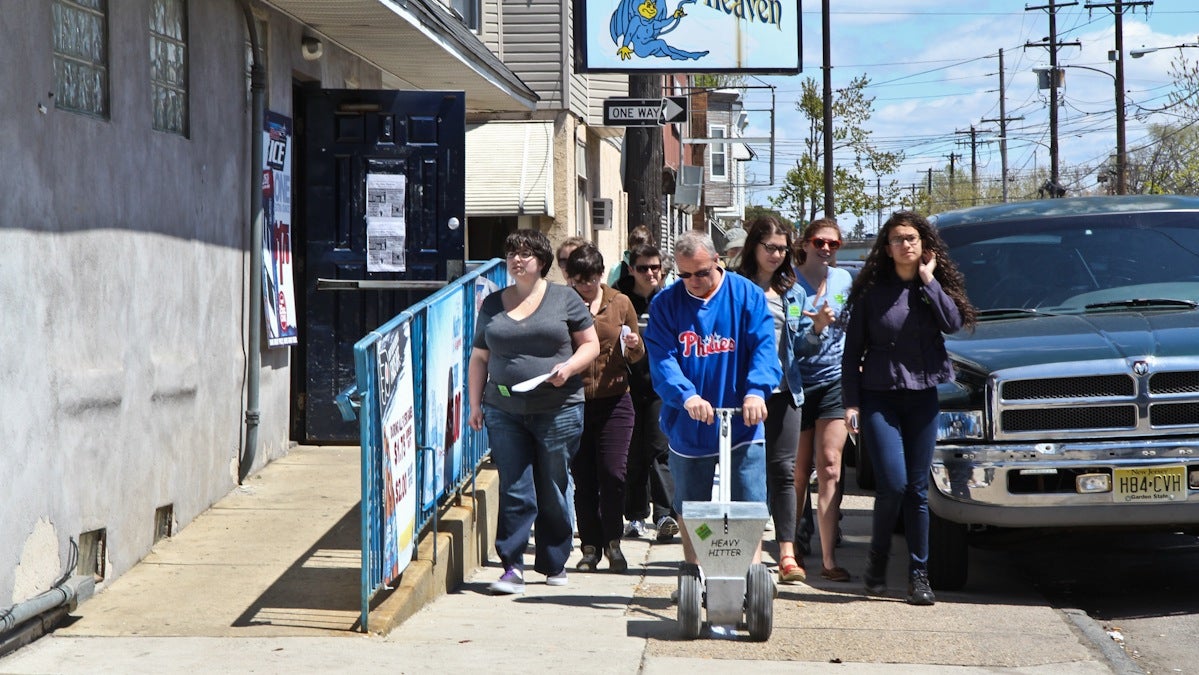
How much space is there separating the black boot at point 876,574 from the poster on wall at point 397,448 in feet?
7.61

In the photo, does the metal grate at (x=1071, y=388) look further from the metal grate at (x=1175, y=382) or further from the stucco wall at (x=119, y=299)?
the stucco wall at (x=119, y=299)

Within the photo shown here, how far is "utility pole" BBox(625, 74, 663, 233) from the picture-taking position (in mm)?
13781

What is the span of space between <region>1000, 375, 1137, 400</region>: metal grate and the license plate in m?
0.38

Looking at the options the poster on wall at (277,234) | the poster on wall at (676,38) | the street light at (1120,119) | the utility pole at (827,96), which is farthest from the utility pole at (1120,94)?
the poster on wall at (277,234)

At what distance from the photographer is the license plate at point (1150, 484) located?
22.8 feet

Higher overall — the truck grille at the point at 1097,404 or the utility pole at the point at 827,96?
the utility pole at the point at 827,96

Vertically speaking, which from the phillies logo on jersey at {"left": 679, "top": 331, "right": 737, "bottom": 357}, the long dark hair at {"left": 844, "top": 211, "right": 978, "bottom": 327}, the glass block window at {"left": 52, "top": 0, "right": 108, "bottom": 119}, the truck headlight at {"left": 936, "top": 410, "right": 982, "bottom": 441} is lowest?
the truck headlight at {"left": 936, "top": 410, "right": 982, "bottom": 441}

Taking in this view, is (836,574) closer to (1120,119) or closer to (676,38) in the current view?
(676,38)

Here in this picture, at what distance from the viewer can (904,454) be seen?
7238 millimetres

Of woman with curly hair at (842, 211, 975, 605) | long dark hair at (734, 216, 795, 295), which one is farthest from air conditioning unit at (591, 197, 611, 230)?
woman with curly hair at (842, 211, 975, 605)

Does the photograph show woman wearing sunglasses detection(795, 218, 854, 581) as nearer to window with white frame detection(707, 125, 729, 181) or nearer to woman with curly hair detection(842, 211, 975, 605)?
woman with curly hair detection(842, 211, 975, 605)

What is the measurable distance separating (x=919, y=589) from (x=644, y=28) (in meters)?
9.70

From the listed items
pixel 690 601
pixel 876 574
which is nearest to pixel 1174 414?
pixel 876 574

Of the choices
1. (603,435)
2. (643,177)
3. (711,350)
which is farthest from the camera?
(643,177)
